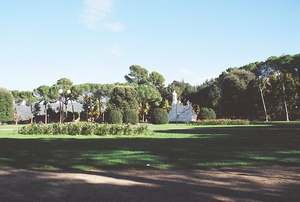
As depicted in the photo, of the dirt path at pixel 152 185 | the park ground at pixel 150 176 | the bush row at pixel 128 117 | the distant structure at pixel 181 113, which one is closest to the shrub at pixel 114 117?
the bush row at pixel 128 117

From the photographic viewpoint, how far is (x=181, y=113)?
277ft

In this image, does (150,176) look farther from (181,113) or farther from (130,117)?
(181,113)

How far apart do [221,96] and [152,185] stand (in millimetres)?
68657

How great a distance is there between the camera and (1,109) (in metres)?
65.9

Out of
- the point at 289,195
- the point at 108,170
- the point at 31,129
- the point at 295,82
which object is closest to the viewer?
the point at 289,195

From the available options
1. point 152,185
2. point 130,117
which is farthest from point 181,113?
point 152,185

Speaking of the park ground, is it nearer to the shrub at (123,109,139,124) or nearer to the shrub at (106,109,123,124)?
the shrub at (106,109,123,124)

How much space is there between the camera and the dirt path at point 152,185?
299 inches

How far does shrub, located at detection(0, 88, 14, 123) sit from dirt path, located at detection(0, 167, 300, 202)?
57.3 meters

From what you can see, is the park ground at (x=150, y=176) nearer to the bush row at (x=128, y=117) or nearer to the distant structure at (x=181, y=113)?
the bush row at (x=128, y=117)

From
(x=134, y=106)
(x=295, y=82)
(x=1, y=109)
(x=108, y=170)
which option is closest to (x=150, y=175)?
(x=108, y=170)

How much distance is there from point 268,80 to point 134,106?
2299 cm

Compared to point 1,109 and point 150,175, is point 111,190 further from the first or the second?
point 1,109

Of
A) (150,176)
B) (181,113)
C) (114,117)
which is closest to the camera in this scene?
(150,176)
